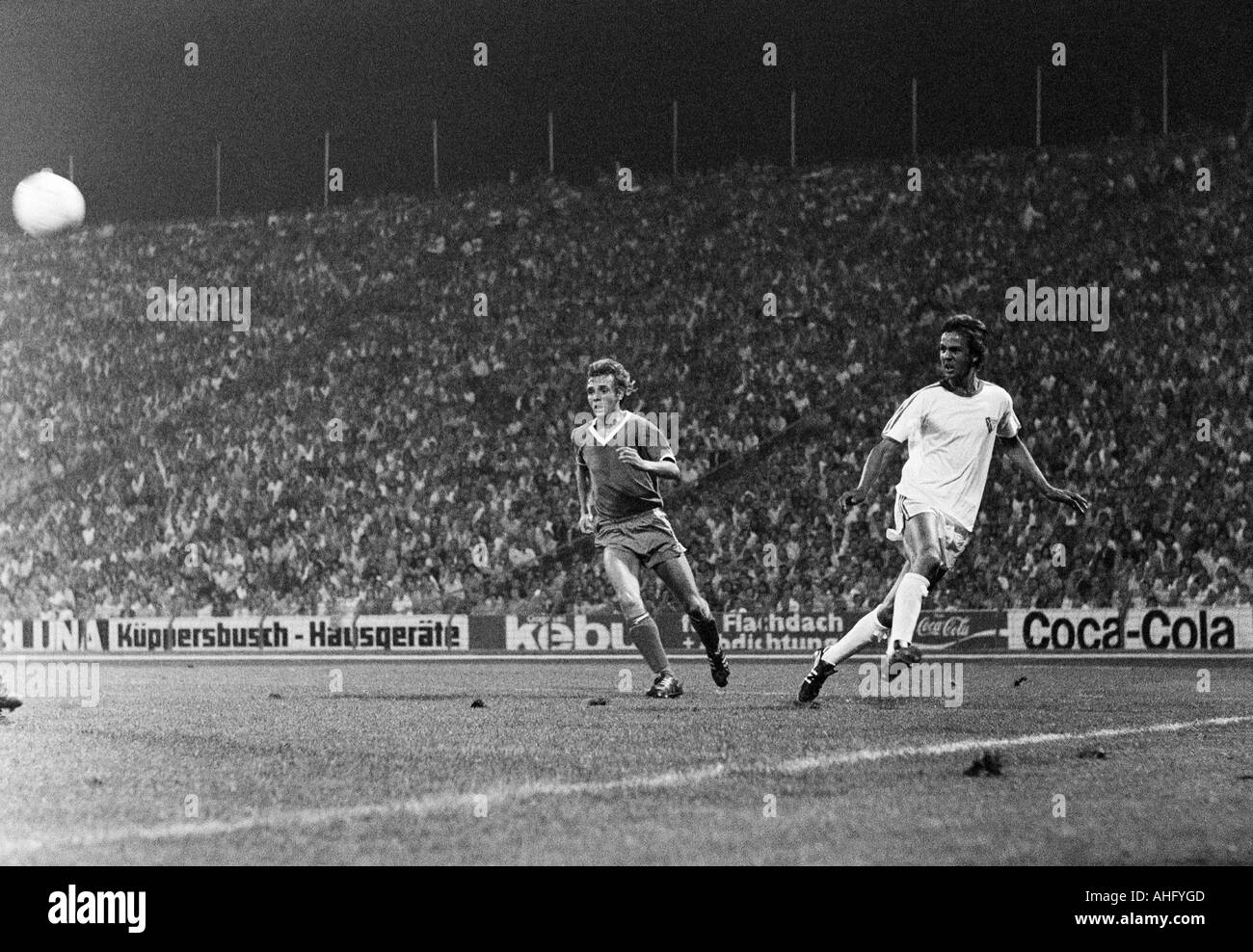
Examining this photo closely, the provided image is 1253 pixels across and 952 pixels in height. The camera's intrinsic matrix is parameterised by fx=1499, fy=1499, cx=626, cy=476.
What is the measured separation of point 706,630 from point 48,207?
2568 centimetres

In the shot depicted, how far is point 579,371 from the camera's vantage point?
23891 millimetres

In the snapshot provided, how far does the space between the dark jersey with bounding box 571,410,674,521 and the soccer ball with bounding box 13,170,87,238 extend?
2472 centimetres

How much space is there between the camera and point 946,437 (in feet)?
28.7

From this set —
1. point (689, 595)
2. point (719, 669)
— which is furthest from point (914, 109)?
point (689, 595)

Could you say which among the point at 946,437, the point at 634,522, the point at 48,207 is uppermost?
the point at 48,207

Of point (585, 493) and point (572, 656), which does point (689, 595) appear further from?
point (572, 656)

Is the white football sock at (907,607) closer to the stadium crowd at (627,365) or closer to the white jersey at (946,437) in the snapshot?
the white jersey at (946,437)

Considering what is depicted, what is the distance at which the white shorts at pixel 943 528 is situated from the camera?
8.74 m

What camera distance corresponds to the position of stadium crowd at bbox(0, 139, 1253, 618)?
19.5 meters

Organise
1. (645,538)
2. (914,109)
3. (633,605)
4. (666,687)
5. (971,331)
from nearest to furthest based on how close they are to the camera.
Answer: (971,331) → (633,605) → (645,538) → (666,687) → (914,109)

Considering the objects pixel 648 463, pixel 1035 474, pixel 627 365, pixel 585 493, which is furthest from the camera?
pixel 627 365

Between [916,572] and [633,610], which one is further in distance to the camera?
[633,610]

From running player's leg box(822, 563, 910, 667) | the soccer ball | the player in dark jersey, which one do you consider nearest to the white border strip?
the player in dark jersey

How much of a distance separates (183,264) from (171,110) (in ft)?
12.6
